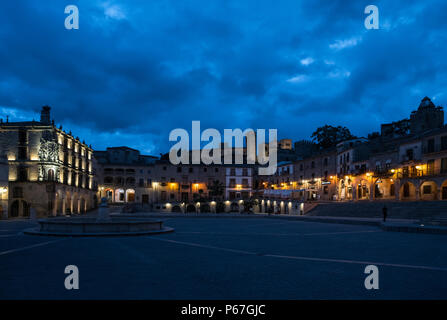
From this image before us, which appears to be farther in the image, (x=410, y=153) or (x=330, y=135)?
(x=330, y=135)

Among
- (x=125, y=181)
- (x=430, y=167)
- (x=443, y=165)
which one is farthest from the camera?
(x=125, y=181)

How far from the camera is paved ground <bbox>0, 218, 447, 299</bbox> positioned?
6.66 m

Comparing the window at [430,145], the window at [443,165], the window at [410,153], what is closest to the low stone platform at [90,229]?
the window at [443,165]

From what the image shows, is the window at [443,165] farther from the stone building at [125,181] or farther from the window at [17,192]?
the stone building at [125,181]

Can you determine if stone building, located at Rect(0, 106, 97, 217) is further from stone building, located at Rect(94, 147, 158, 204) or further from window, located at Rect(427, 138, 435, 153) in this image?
window, located at Rect(427, 138, 435, 153)

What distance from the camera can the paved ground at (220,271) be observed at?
21.8 ft

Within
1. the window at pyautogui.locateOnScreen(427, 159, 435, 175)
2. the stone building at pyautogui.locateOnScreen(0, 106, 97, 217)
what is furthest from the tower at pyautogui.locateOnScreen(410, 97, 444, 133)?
the stone building at pyautogui.locateOnScreen(0, 106, 97, 217)

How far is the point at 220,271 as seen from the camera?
8.77 meters

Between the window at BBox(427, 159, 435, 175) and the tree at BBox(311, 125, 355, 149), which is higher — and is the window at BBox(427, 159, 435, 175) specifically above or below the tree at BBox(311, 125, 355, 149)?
below

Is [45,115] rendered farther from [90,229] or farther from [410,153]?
[410,153]

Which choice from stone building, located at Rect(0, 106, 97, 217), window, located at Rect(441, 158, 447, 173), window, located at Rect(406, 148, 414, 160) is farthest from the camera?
stone building, located at Rect(0, 106, 97, 217)

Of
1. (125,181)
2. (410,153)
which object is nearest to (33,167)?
(125,181)

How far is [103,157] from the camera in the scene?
77250 millimetres
